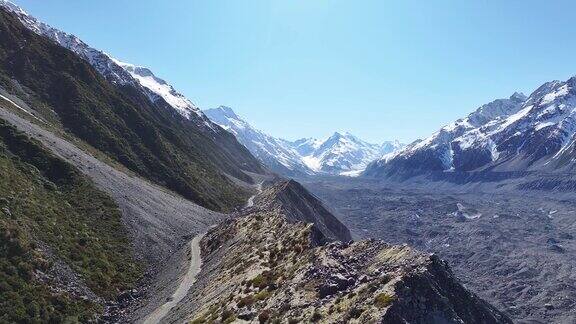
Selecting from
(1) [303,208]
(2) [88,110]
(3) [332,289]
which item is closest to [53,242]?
(3) [332,289]

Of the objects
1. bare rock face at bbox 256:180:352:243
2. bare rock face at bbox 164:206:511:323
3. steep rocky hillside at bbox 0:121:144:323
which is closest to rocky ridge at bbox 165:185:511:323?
bare rock face at bbox 164:206:511:323

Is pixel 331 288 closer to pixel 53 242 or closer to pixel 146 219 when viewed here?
pixel 53 242

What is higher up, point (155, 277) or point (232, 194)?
point (232, 194)

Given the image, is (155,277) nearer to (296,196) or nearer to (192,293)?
(192,293)

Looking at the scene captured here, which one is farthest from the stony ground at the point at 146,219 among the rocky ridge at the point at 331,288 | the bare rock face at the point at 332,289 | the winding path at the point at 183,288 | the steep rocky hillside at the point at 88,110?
the steep rocky hillside at the point at 88,110

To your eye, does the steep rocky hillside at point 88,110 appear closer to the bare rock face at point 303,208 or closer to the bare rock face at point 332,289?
the bare rock face at point 303,208

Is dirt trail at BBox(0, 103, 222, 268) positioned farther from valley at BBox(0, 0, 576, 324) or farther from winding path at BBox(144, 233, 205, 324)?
winding path at BBox(144, 233, 205, 324)

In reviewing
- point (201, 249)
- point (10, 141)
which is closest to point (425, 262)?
point (201, 249)
